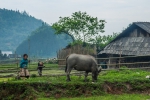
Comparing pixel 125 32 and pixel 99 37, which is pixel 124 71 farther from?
pixel 99 37

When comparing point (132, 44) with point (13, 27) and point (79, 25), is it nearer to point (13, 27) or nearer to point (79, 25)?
point (79, 25)

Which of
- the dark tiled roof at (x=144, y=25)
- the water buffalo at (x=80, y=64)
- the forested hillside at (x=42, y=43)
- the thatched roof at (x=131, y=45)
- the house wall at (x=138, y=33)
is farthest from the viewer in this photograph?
the forested hillside at (x=42, y=43)

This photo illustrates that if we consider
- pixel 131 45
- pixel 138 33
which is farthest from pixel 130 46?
pixel 138 33

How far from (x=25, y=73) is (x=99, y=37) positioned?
78.0 feet

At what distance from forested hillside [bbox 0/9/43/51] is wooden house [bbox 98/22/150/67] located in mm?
122594

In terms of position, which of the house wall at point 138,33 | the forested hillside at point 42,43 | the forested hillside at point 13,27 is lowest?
the house wall at point 138,33

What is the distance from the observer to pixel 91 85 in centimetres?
1154

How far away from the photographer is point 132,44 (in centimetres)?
2297

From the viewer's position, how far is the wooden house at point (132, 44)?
21.3 meters

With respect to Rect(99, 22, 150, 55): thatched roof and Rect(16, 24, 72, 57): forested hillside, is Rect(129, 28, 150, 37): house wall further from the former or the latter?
Rect(16, 24, 72, 57): forested hillside

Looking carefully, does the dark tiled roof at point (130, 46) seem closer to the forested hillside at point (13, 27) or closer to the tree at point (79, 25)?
the tree at point (79, 25)

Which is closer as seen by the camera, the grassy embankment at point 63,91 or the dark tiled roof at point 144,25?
the grassy embankment at point 63,91

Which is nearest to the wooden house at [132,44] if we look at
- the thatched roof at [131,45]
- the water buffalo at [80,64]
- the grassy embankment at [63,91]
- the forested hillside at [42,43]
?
the thatched roof at [131,45]

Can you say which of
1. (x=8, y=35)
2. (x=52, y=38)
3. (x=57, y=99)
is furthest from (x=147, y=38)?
(x=8, y=35)
